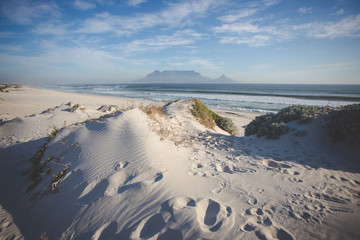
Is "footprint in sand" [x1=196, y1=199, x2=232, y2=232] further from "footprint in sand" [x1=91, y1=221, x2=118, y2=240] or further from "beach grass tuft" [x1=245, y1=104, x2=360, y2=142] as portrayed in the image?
"beach grass tuft" [x1=245, y1=104, x2=360, y2=142]

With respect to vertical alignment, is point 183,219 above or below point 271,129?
below

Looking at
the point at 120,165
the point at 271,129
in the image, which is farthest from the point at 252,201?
the point at 271,129

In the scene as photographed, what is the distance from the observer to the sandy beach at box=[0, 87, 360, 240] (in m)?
1.72

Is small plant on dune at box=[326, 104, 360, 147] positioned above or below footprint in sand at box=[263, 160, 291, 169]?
above

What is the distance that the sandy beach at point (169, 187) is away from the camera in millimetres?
1725

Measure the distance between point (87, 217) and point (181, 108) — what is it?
554cm

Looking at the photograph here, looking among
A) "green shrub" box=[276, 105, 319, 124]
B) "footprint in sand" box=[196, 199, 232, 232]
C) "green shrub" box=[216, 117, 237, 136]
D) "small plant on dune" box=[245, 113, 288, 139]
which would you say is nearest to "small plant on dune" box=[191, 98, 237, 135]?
"green shrub" box=[216, 117, 237, 136]

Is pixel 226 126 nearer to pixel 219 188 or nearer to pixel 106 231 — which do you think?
pixel 219 188

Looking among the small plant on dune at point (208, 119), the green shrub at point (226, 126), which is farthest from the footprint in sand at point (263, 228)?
the green shrub at point (226, 126)

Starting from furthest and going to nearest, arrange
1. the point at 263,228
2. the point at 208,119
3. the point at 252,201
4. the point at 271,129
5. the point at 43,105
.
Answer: the point at 43,105 < the point at 208,119 < the point at 271,129 < the point at 252,201 < the point at 263,228

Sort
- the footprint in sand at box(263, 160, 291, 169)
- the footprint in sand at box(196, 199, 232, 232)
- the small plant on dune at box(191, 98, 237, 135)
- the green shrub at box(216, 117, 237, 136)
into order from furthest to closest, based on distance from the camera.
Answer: the green shrub at box(216, 117, 237, 136)
the small plant on dune at box(191, 98, 237, 135)
the footprint in sand at box(263, 160, 291, 169)
the footprint in sand at box(196, 199, 232, 232)

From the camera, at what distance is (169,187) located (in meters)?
2.22

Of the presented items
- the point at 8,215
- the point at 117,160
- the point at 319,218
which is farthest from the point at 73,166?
the point at 319,218

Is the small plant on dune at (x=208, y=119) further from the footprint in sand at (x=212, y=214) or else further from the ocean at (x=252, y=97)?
the ocean at (x=252, y=97)
